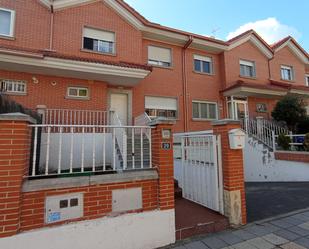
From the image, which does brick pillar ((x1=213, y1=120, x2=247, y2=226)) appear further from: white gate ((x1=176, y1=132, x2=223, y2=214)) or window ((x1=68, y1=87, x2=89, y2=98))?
window ((x1=68, y1=87, x2=89, y2=98))

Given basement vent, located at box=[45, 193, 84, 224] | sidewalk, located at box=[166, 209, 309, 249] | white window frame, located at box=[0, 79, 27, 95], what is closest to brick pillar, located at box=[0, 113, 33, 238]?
basement vent, located at box=[45, 193, 84, 224]

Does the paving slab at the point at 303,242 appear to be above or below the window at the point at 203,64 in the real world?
below

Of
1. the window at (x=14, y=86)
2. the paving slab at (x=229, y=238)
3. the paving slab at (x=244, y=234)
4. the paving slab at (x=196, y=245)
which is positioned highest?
the window at (x=14, y=86)

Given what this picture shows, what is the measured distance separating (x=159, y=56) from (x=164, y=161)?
8.67 meters

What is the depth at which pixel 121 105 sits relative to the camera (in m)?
10.2

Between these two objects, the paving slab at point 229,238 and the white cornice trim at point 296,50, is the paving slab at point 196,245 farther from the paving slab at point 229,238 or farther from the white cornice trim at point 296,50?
the white cornice trim at point 296,50

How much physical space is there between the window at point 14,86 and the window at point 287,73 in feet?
52.5

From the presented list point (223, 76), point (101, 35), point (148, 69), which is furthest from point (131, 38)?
point (223, 76)

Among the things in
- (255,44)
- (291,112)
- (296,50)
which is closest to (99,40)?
(255,44)

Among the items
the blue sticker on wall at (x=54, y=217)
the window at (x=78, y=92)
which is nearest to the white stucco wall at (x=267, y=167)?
the window at (x=78, y=92)

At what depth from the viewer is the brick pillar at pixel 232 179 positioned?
442 cm

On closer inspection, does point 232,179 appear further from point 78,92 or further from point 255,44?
point 255,44

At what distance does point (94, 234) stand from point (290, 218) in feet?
13.6

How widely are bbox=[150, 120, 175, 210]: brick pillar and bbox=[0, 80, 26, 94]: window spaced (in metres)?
6.80
